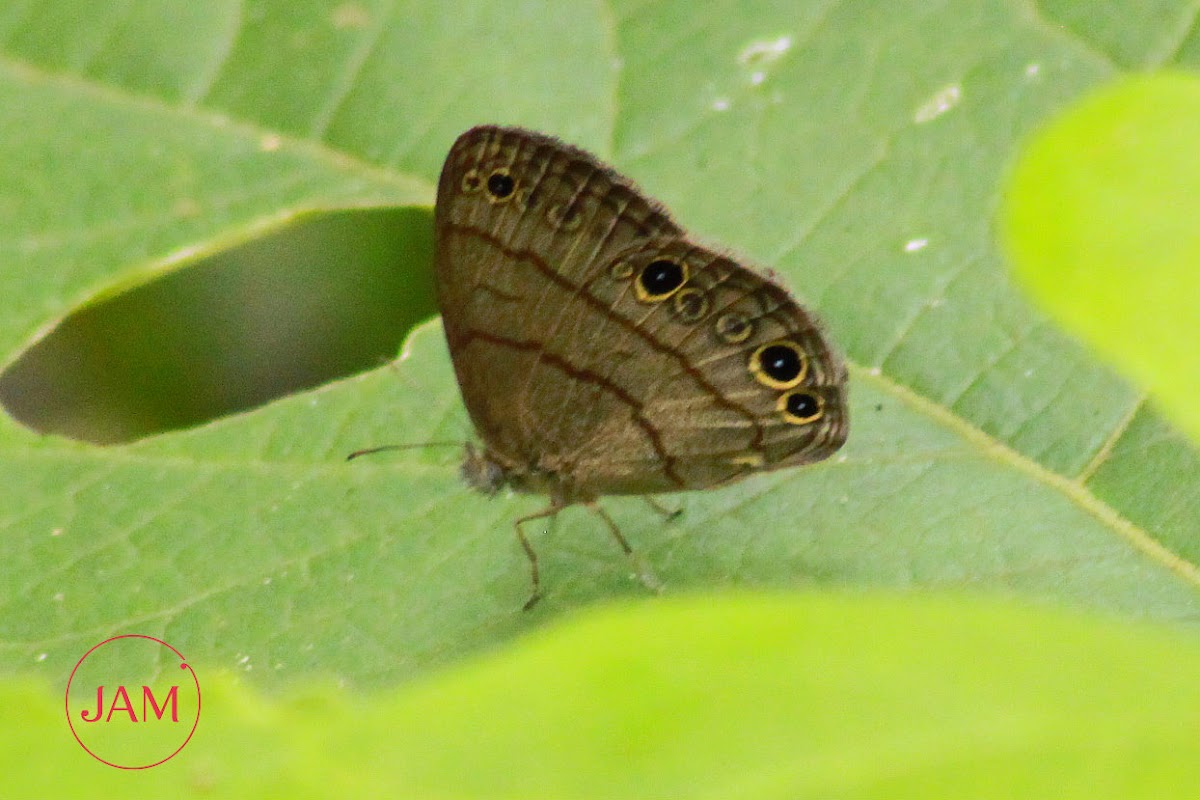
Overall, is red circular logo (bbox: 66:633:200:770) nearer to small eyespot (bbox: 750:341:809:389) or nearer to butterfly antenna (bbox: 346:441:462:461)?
butterfly antenna (bbox: 346:441:462:461)

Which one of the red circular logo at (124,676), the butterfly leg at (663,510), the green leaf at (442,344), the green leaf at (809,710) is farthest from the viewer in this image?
the butterfly leg at (663,510)

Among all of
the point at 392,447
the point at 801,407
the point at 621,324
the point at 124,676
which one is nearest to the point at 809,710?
the point at 801,407

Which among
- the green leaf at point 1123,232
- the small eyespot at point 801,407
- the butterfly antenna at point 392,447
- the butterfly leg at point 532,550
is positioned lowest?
the butterfly leg at point 532,550

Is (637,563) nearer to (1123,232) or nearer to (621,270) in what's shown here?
(621,270)

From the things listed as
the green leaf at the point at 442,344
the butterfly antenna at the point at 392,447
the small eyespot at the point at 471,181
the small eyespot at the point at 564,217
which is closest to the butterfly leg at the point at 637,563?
the green leaf at the point at 442,344

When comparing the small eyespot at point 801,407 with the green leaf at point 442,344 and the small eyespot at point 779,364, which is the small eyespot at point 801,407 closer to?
the small eyespot at point 779,364

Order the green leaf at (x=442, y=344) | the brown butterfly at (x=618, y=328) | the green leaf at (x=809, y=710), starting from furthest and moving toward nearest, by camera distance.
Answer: the brown butterfly at (x=618, y=328)
the green leaf at (x=442, y=344)
the green leaf at (x=809, y=710)
